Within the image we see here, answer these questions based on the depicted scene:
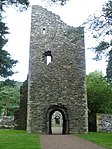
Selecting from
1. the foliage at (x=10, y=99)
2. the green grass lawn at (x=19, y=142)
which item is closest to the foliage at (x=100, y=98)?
the foliage at (x=10, y=99)

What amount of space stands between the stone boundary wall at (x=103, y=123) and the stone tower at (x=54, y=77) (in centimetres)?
241

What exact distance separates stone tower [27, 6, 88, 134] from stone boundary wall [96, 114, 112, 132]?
7.91 ft

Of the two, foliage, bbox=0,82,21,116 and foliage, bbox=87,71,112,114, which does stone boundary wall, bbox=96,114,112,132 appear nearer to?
foliage, bbox=87,71,112,114

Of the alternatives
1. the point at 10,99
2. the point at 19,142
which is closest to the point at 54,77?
the point at 19,142

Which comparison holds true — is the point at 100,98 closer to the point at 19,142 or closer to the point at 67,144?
the point at 67,144

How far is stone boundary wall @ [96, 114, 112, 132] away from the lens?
25.2 m

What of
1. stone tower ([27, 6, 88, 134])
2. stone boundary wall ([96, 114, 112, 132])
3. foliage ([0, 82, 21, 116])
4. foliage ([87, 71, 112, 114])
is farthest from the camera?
foliage ([0, 82, 21, 116])

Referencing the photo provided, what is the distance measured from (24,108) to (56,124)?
18.7m

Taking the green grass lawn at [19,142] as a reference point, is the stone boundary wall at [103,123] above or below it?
above

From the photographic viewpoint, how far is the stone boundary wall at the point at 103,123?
25250mm

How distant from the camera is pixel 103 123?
25.5 m

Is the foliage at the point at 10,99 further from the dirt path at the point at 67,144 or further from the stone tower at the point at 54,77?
the dirt path at the point at 67,144

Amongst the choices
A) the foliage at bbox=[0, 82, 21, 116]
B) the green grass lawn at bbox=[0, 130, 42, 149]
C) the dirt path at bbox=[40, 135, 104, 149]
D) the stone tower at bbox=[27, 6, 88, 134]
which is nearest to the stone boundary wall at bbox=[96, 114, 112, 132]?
the stone tower at bbox=[27, 6, 88, 134]

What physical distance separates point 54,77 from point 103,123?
20.4 feet
